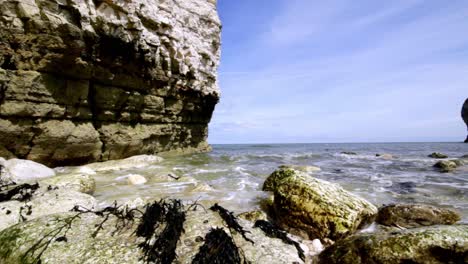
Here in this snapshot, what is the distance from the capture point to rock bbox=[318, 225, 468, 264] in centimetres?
300

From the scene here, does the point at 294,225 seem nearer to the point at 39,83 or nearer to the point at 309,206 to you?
the point at 309,206

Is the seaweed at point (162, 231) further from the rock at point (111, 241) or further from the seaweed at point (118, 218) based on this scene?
the seaweed at point (118, 218)

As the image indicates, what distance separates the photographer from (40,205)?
3988mm

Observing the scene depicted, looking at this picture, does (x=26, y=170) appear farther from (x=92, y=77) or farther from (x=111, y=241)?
(x=111, y=241)

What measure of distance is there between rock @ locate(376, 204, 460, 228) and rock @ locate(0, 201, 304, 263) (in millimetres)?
3198

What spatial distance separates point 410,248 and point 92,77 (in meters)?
11.6

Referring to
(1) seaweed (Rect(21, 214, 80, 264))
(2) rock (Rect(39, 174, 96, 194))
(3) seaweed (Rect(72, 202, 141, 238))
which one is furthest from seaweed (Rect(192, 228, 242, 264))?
(2) rock (Rect(39, 174, 96, 194))

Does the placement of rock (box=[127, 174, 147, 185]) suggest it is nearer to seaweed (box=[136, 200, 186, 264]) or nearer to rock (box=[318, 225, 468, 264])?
seaweed (box=[136, 200, 186, 264])

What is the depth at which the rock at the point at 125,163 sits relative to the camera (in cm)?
1104

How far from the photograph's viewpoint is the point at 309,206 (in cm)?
476

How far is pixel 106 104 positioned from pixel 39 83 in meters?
2.87

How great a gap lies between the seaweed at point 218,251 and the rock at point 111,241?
0.04m

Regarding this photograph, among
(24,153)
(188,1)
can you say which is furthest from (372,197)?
(188,1)

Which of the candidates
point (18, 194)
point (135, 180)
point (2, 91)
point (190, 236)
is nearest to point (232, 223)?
point (190, 236)
